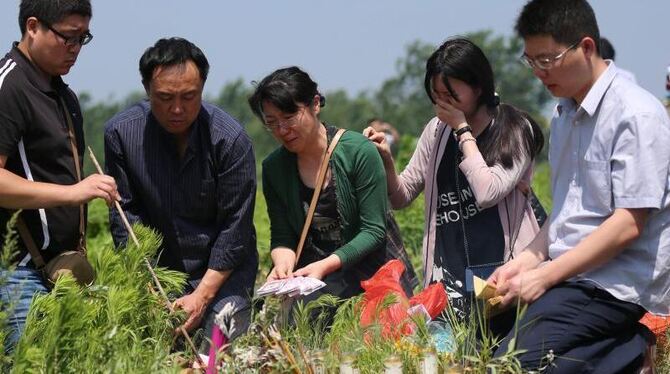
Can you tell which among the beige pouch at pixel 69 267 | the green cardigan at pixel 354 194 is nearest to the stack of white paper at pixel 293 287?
the green cardigan at pixel 354 194

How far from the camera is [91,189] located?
4684mm

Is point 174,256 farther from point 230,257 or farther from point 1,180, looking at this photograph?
point 1,180

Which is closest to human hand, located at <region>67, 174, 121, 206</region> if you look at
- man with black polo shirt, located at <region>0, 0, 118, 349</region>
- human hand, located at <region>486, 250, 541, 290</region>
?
man with black polo shirt, located at <region>0, 0, 118, 349</region>

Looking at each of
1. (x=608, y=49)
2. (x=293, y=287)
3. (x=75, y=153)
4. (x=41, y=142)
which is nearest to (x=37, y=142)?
(x=41, y=142)

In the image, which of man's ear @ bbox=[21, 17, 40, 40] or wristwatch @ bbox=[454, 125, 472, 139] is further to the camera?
wristwatch @ bbox=[454, 125, 472, 139]

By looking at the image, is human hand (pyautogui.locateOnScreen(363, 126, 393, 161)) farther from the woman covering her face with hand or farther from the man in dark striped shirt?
the man in dark striped shirt

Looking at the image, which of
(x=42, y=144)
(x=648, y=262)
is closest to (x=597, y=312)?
(x=648, y=262)

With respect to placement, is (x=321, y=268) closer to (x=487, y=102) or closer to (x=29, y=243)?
(x=487, y=102)

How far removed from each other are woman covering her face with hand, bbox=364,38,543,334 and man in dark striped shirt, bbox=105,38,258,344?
89 centimetres

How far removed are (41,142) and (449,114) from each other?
1.74 metres

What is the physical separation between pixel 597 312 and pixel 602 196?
0.43 m

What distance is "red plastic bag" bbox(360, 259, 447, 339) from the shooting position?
15.9ft

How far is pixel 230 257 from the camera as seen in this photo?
5410 mm

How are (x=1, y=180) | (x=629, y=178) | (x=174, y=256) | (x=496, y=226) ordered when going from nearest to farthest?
1. (x=629, y=178)
2. (x=1, y=180)
3. (x=496, y=226)
4. (x=174, y=256)
